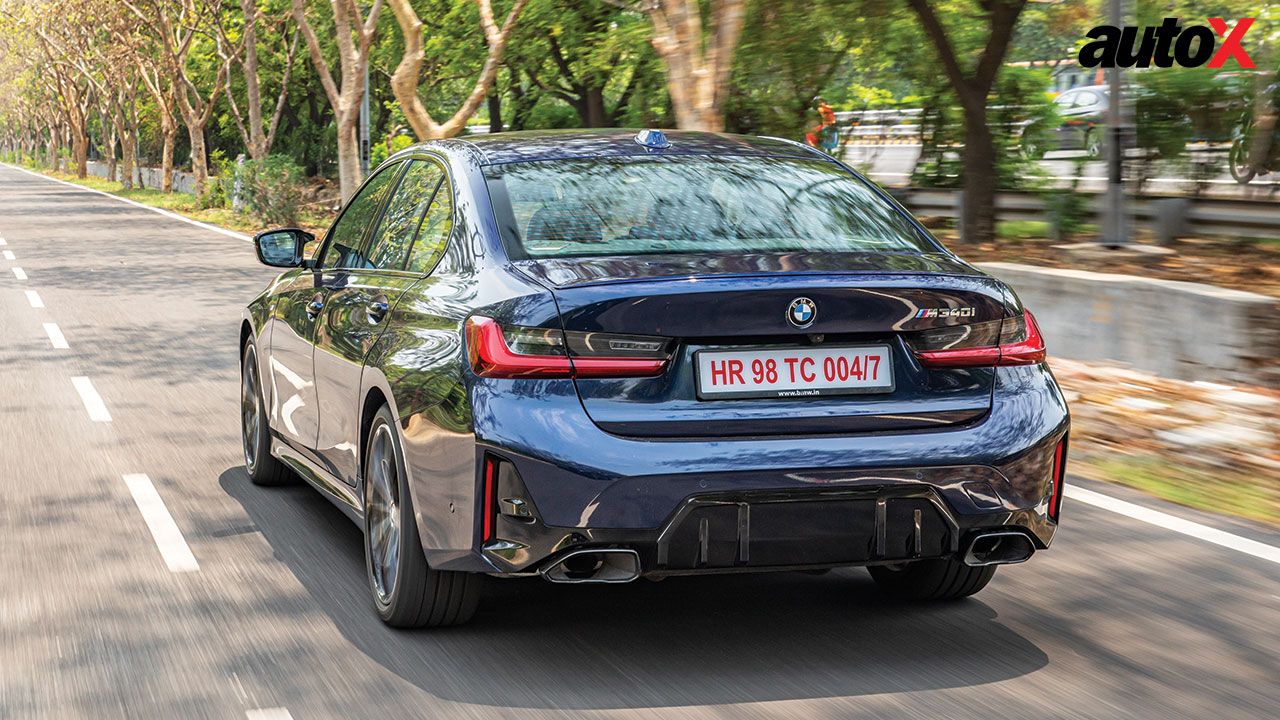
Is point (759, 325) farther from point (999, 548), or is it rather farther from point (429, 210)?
point (429, 210)

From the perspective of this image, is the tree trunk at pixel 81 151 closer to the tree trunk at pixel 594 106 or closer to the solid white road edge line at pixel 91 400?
the tree trunk at pixel 594 106

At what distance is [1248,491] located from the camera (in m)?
7.62

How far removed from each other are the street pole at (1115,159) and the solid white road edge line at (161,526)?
7.75 m

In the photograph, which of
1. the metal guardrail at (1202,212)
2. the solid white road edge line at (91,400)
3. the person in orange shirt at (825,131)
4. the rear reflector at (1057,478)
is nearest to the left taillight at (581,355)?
the rear reflector at (1057,478)

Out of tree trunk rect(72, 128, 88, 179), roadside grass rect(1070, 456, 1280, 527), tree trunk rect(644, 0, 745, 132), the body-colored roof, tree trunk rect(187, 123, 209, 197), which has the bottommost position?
tree trunk rect(72, 128, 88, 179)

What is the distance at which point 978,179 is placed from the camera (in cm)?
1864

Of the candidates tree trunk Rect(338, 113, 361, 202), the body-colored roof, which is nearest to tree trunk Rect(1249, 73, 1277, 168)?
the body-colored roof

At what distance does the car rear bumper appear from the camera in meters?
4.43

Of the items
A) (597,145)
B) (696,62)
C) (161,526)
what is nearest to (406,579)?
(597,145)

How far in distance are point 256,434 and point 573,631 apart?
9.62 ft

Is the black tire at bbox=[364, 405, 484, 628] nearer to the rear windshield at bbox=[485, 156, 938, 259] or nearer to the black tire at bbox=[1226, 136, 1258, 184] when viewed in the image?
the rear windshield at bbox=[485, 156, 938, 259]

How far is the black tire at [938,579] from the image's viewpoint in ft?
17.8

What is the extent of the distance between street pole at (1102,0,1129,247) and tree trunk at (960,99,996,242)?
466cm

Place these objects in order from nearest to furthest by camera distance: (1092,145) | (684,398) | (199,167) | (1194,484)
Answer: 1. (684,398)
2. (1194,484)
3. (1092,145)
4. (199,167)
